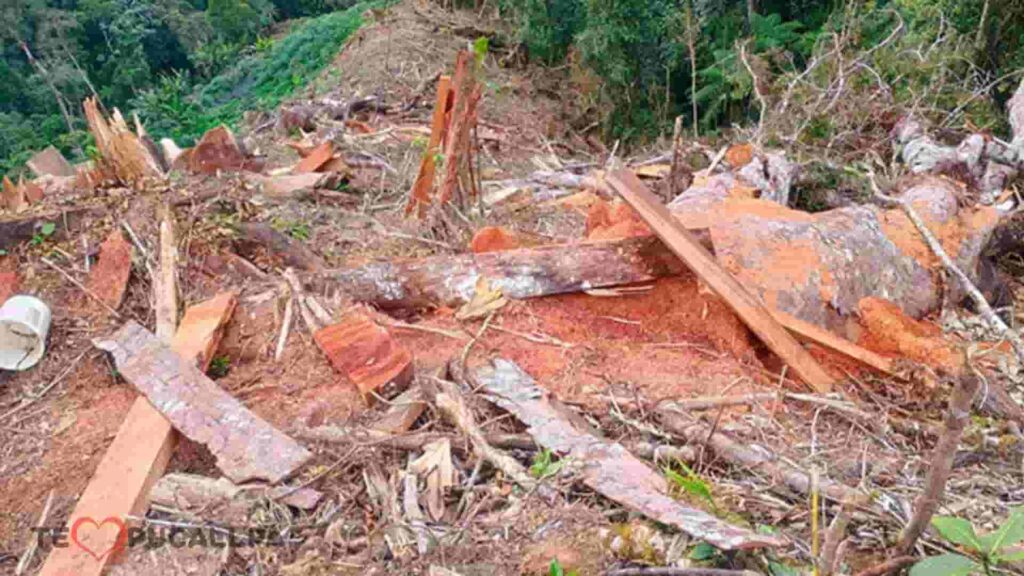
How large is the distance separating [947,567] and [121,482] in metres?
2.23

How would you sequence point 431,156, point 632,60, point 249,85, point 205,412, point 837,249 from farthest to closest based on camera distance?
point 249,85 → point 632,60 → point 431,156 → point 837,249 → point 205,412

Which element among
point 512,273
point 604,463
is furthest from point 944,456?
point 512,273

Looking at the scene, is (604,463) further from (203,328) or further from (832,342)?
(203,328)

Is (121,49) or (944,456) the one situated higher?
(944,456)

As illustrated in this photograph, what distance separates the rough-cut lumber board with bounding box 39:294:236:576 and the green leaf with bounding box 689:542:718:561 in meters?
1.60

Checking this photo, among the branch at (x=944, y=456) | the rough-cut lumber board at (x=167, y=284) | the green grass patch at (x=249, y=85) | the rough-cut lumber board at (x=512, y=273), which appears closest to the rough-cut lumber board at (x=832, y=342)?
the rough-cut lumber board at (x=512, y=273)

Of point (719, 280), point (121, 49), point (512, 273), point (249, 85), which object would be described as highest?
point (719, 280)

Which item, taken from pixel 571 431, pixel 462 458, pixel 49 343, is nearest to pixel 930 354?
pixel 571 431

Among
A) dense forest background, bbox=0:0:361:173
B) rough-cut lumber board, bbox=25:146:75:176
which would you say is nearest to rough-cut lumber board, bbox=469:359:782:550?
rough-cut lumber board, bbox=25:146:75:176

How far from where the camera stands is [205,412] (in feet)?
8.97

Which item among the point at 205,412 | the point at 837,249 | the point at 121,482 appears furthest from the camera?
the point at 837,249

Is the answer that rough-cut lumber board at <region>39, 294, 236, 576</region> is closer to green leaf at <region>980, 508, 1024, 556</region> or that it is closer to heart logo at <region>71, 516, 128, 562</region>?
heart logo at <region>71, 516, 128, 562</region>

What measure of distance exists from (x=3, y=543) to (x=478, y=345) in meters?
1.71

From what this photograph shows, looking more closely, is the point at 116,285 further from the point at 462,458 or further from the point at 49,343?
the point at 462,458
